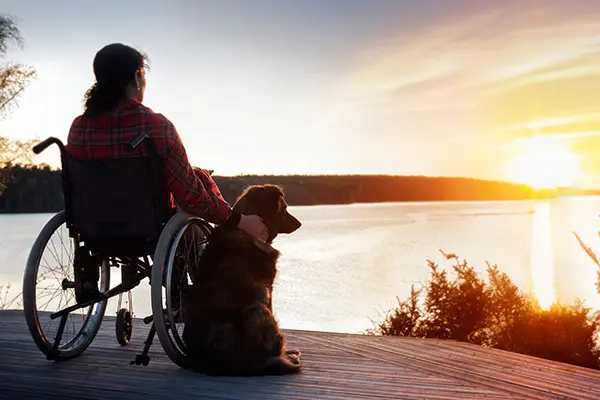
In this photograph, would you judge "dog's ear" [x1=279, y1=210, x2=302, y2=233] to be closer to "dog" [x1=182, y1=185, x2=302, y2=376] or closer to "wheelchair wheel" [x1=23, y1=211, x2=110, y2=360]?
"dog" [x1=182, y1=185, x2=302, y2=376]

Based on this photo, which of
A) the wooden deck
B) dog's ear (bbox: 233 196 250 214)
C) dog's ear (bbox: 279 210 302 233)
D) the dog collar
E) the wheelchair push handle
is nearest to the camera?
the wooden deck

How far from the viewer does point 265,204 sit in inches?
123

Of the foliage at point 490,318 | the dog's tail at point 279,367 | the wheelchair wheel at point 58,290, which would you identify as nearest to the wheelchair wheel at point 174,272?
the dog's tail at point 279,367

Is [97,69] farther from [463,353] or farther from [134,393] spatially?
[463,353]

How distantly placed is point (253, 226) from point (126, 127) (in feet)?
2.40

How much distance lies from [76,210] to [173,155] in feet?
1.70

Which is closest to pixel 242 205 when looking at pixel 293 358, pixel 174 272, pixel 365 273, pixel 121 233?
pixel 174 272

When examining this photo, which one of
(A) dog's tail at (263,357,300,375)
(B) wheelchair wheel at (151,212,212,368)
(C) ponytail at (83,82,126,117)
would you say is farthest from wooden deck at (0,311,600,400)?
(C) ponytail at (83,82,126,117)

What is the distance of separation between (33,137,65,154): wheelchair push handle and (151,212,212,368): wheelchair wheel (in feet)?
1.90

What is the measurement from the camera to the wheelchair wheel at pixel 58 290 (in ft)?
8.63

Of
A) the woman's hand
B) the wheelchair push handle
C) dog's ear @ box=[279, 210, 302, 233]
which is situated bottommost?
the woman's hand

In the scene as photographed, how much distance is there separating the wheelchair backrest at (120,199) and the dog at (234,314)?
0.30 m

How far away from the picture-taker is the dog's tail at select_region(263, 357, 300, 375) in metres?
2.63

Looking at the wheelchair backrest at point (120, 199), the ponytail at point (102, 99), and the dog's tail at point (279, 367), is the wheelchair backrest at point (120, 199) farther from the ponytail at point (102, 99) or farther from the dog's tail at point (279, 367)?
the dog's tail at point (279, 367)
